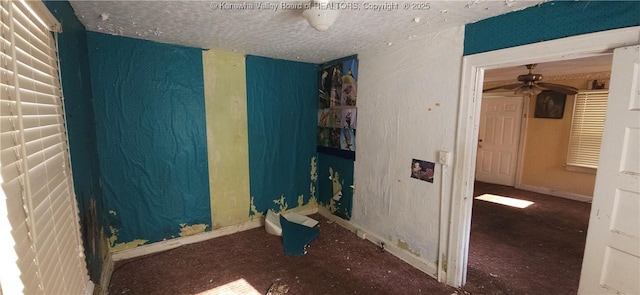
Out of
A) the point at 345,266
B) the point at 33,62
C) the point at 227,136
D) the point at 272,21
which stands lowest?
the point at 345,266

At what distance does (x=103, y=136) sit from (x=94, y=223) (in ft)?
2.47

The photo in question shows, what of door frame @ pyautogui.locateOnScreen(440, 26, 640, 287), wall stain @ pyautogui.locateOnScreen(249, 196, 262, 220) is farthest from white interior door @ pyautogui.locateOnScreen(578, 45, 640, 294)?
wall stain @ pyautogui.locateOnScreen(249, 196, 262, 220)

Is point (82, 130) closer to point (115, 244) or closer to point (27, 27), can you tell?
point (27, 27)

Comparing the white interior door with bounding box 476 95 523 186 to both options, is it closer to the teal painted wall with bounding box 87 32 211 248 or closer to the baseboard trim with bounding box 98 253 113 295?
the teal painted wall with bounding box 87 32 211 248

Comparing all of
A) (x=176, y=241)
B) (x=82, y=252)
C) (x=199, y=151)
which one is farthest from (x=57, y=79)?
(x=176, y=241)

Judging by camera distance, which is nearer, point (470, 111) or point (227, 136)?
point (470, 111)

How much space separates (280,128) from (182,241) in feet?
5.09

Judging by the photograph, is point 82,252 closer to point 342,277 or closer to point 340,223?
point 342,277

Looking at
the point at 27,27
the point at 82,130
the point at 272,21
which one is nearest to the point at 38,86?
the point at 27,27

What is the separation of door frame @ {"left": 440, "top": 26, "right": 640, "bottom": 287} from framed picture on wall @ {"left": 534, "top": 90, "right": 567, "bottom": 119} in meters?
3.61

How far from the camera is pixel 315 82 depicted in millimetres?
3252

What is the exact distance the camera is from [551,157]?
14.2ft

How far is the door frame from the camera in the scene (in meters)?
1.38

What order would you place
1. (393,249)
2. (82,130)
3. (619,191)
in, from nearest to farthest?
(619,191) → (82,130) → (393,249)
